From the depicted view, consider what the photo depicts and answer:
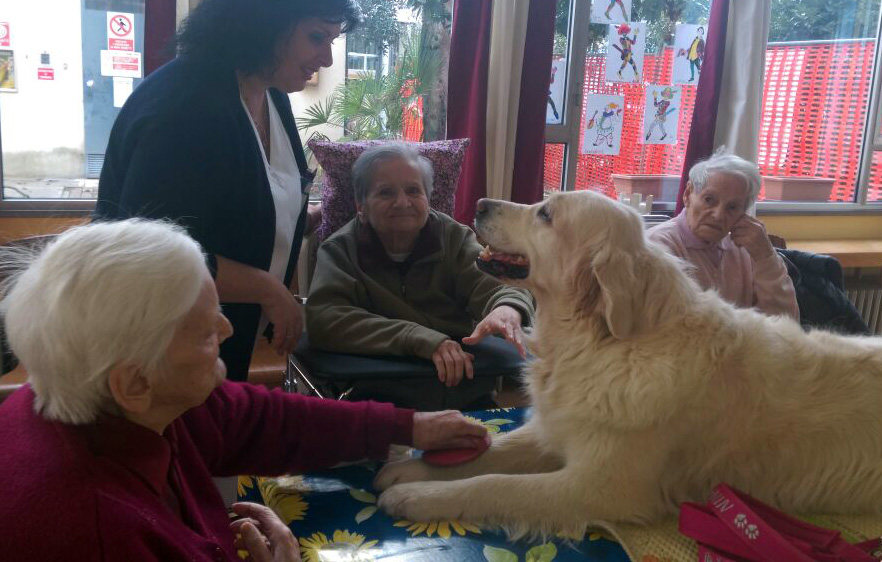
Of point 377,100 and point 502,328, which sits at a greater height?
point 377,100

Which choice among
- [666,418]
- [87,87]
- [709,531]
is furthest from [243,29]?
[87,87]

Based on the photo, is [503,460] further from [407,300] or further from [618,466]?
[407,300]

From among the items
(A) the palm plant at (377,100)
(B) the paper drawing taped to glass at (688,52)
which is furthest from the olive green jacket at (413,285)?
(B) the paper drawing taped to glass at (688,52)

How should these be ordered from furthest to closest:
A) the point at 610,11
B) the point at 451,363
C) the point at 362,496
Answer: the point at 610,11
the point at 451,363
the point at 362,496

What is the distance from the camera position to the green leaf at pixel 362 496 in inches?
54.1

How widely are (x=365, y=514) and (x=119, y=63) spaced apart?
2766 mm

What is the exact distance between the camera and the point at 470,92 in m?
3.63

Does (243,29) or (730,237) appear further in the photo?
(730,237)

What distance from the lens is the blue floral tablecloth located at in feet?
3.95

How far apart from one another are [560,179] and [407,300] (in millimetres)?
2212

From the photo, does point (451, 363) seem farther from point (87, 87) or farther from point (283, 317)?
point (87, 87)

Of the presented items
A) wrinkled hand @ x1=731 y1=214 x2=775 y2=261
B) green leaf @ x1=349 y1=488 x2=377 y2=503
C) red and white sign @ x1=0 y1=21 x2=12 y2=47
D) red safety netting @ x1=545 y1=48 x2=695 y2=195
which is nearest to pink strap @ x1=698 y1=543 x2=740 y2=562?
green leaf @ x1=349 y1=488 x2=377 y2=503

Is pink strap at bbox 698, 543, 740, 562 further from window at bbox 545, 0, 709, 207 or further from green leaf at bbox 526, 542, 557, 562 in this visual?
window at bbox 545, 0, 709, 207

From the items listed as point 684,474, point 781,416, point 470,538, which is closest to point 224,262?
point 470,538
